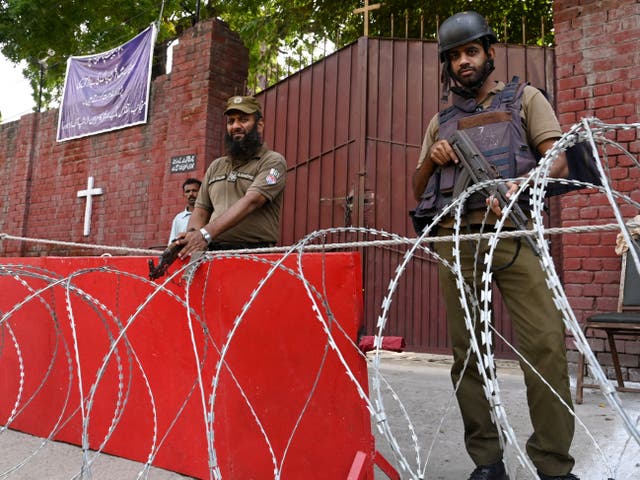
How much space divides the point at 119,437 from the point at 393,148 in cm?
350

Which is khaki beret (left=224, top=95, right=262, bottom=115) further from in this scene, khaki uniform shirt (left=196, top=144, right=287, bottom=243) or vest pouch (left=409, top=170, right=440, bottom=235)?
vest pouch (left=409, top=170, right=440, bottom=235)

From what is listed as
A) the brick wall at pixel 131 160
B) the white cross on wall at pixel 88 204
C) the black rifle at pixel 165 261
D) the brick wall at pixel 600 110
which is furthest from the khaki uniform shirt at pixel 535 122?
the white cross on wall at pixel 88 204

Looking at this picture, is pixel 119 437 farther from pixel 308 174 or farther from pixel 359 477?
pixel 308 174

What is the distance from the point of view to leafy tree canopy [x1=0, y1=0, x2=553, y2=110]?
7.82m

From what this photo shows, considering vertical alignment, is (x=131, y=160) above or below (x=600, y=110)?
above

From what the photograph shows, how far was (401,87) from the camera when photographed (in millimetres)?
4984

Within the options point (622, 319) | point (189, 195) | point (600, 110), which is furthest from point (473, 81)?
point (189, 195)

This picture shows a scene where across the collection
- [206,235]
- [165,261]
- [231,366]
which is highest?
[206,235]

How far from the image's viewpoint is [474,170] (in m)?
1.87

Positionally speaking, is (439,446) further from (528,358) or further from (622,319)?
(622,319)

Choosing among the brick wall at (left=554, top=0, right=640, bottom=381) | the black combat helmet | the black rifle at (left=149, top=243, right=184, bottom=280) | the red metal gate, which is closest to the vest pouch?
the black combat helmet

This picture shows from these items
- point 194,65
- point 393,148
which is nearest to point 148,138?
point 194,65

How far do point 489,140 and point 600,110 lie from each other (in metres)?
2.36

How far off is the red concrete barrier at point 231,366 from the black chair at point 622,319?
1.88m
